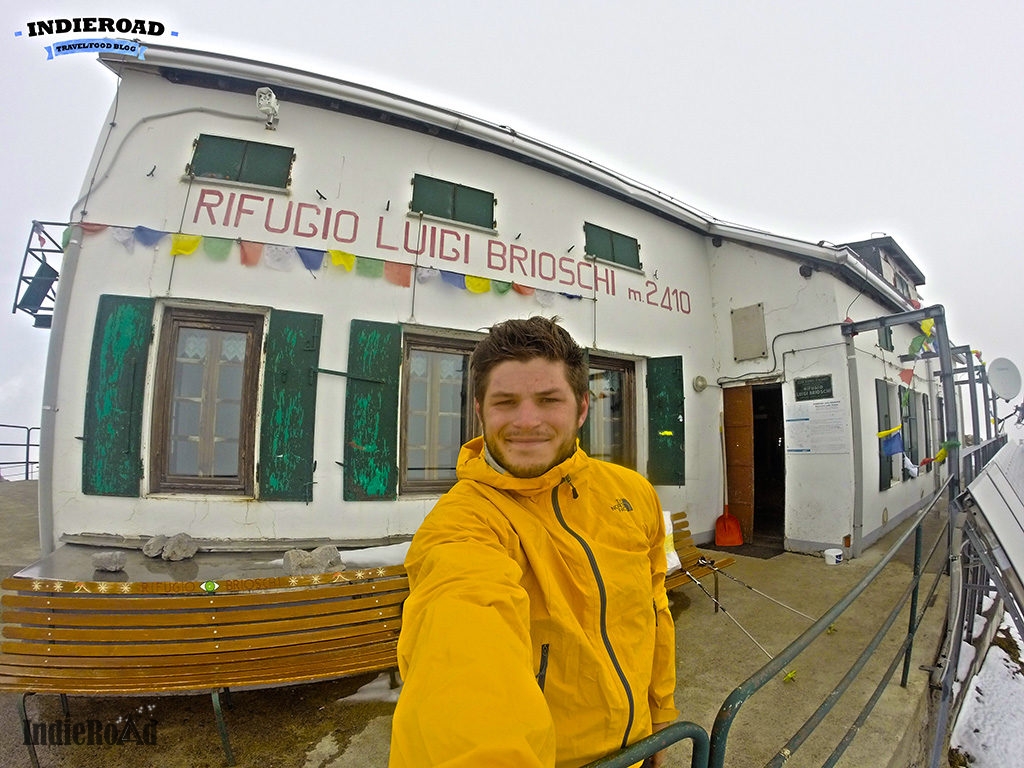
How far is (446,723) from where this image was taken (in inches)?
25.3

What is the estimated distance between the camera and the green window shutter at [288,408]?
397 centimetres

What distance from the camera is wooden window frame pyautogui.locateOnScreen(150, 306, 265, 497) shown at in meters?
3.85

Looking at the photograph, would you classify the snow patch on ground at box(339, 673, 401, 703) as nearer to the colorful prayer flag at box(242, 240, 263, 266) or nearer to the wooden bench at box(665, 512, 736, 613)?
the wooden bench at box(665, 512, 736, 613)

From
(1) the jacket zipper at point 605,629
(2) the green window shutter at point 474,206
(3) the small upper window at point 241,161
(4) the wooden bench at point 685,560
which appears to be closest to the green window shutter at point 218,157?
(3) the small upper window at point 241,161

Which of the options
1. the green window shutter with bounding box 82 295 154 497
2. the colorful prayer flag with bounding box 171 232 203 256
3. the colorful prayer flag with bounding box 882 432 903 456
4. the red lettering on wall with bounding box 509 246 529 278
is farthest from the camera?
the colorful prayer flag with bounding box 882 432 903 456

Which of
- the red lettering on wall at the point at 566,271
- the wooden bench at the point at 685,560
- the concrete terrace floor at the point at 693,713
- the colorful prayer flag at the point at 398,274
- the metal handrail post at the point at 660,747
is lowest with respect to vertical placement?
the concrete terrace floor at the point at 693,713

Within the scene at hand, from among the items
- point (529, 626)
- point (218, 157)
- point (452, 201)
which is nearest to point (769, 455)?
point (452, 201)

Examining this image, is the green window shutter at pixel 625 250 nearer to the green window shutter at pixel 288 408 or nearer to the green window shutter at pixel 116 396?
the green window shutter at pixel 288 408

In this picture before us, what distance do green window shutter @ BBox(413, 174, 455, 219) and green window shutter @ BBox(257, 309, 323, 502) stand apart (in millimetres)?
1798

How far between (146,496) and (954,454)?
8.32 m

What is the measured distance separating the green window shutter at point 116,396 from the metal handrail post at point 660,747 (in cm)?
460

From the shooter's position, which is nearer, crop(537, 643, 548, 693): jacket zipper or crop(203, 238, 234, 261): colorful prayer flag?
crop(537, 643, 548, 693): jacket zipper

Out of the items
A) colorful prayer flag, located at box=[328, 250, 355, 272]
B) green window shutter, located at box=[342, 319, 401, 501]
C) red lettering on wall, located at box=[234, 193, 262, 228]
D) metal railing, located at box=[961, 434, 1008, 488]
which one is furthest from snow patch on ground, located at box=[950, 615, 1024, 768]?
red lettering on wall, located at box=[234, 193, 262, 228]

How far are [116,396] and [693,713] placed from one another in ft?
16.8
